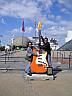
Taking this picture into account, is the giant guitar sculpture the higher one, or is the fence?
the giant guitar sculpture

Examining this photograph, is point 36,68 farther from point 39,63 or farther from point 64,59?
point 64,59

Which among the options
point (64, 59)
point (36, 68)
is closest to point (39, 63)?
point (36, 68)

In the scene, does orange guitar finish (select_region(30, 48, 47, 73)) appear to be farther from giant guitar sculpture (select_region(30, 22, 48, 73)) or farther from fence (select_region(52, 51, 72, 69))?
fence (select_region(52, 51, 72, 69))

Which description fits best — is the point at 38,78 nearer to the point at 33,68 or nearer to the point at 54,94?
the point at 33,68

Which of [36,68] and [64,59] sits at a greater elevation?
[36,68]

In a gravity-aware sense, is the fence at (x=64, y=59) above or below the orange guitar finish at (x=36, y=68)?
below

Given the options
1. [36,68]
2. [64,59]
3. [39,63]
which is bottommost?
[64,59]

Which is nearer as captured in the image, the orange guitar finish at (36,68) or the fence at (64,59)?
the orange guitar finish at (36,68)

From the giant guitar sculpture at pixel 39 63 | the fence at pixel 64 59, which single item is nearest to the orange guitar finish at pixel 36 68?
the giant guitar sculpture at pixel 39 63

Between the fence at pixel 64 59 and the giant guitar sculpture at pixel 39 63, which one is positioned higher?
the giant guitar sculpture at pixel 39 63

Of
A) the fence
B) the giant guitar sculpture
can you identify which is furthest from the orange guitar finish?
the fence

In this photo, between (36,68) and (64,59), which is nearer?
(36,68)

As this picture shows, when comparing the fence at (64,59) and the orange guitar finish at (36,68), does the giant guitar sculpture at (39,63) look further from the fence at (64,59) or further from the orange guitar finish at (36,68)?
the fence at (64,59)

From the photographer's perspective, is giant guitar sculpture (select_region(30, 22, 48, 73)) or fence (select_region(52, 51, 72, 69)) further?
fence (select_region(52, 51, 72, 69))
